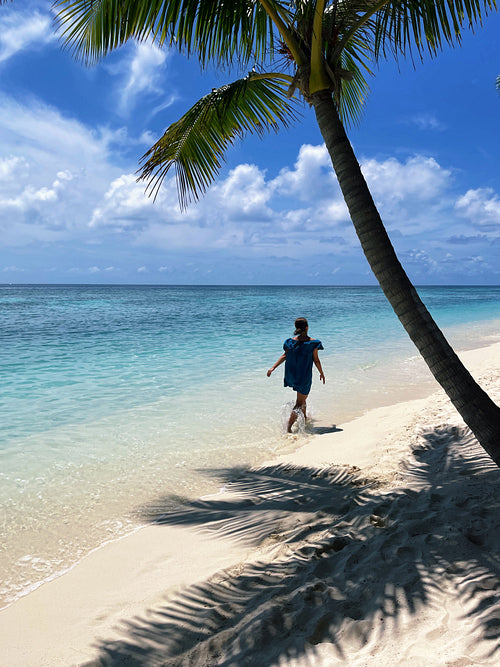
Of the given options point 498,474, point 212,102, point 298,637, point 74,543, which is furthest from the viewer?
point 212,102

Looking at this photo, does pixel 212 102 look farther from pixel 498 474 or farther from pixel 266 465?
pixel 498 474

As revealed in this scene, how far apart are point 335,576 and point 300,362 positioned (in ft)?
13.4

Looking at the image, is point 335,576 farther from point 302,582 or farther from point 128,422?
point 128,422

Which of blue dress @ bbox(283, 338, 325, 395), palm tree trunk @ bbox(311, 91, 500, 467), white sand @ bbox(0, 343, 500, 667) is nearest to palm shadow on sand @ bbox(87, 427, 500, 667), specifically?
white sand @ bbox(0, 343, 500, 667)

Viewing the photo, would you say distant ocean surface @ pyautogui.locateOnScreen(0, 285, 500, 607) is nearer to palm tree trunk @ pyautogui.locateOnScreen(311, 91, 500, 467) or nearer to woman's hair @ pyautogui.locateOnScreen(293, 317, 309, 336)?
woman's hair @ pyautogui.locateOnScreen(293, 317, 309, 336)

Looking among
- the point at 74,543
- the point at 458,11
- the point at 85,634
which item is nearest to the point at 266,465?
the point at 74,543

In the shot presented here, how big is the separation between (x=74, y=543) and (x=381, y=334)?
1756 centimetres

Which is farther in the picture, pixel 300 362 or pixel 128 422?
pixel 128 422

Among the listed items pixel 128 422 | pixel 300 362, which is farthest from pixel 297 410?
pixel 128 422

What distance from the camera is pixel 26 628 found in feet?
9.60

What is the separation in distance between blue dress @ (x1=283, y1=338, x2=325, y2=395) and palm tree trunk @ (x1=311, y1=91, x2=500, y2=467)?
318cm

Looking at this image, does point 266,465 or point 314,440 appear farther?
point 314,440

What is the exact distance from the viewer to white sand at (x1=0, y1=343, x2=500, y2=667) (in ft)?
7.05

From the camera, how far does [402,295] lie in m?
3.32
